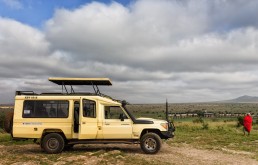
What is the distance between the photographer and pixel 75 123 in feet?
45.3

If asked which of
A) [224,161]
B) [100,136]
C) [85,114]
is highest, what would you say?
[85,114]

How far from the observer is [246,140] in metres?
18.7

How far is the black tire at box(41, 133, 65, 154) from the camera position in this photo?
13.7 m

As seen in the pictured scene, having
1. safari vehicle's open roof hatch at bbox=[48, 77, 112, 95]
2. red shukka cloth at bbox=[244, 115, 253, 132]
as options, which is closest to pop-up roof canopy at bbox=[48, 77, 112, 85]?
safari vehicle's open roof hatch at bbox=[48, 77, 112, 95]

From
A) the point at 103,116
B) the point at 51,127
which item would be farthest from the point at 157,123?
the point at 51,127

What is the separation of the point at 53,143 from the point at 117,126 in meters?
2.62

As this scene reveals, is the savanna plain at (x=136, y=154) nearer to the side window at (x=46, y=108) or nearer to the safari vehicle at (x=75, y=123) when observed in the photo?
the safari vehicle at (x=75, y=123)

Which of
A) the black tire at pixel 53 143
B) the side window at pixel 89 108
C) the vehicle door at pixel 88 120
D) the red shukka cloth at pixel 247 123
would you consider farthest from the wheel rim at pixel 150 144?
the red shukka cloth at pixel 247 123

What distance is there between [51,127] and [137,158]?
3.74m

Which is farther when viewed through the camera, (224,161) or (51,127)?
(51,127)

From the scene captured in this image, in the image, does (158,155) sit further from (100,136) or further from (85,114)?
(85,114)

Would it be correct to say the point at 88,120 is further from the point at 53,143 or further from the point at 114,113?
the point at 53,143

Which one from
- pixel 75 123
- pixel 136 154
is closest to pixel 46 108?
pixel 75 123

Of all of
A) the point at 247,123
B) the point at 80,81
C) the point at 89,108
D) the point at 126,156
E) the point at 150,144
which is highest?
the point at 80,81
